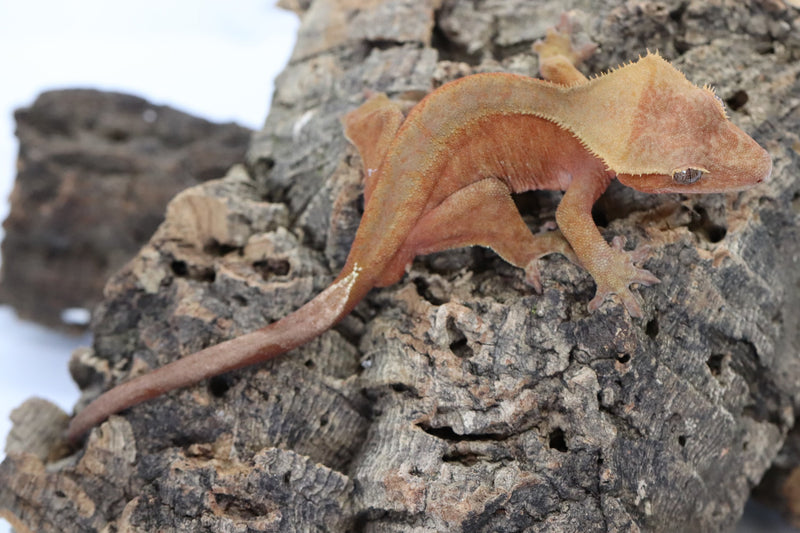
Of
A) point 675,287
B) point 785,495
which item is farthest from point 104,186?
point 785,495

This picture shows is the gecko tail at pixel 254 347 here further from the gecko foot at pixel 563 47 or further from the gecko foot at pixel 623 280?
the gecko foot at pixel 563 47

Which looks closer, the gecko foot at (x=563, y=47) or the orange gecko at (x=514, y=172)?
the orange gecko at (x=514, y=172)

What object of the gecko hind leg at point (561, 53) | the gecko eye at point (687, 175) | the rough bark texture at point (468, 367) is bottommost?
the rough bark texture at point (468, 367)


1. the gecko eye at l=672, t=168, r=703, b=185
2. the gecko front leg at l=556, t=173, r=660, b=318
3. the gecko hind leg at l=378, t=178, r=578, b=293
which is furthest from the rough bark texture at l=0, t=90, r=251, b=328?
the gecko eye at l=672, t=168, r=703, b=185

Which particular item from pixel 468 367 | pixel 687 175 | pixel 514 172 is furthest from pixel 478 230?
pixel 687 175

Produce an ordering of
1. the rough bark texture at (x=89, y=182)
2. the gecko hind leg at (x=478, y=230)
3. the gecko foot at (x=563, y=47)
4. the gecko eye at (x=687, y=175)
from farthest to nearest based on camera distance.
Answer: the rough bark texture at (x=89, y=182) < the gecko foot at (x=563, y=47) < the gecko hind leg at (x=478, y=230) < the gecko eye at (x=687, y=175)

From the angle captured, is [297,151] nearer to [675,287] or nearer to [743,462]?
[675,287]

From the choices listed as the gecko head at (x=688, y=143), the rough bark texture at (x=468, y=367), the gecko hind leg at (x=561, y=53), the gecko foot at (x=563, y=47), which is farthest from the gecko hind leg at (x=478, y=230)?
→ the gecko foot at (x=563, y=47)
